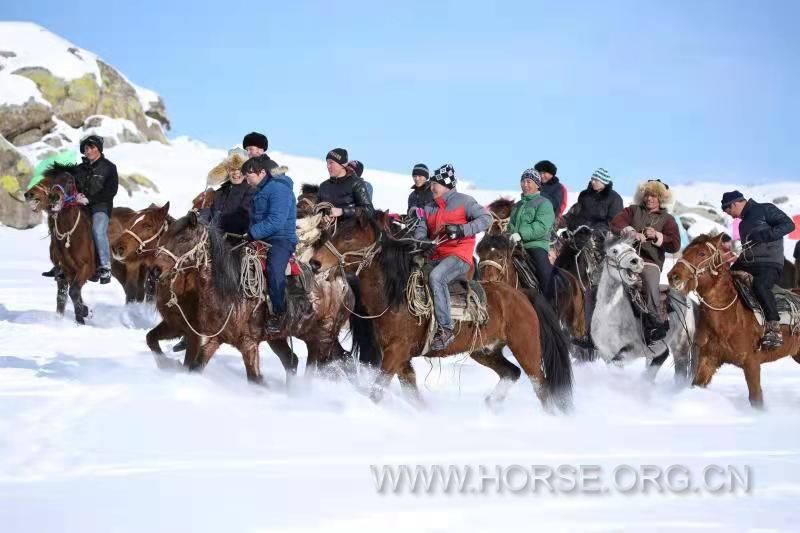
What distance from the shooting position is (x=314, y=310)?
30.8 ft

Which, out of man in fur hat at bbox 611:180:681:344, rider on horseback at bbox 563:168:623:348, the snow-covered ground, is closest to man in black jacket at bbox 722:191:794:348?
the snow-covered ground

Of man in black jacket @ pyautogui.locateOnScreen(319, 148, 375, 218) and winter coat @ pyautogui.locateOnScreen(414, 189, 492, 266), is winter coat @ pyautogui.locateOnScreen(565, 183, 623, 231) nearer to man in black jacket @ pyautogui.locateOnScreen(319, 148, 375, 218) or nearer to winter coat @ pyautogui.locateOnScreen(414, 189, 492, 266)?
man in black jacket @ pyautogui.locateOnScreen(319, 148, 375, 218)

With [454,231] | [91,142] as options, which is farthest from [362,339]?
[91,142]

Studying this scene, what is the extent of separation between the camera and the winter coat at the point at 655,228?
1088cm

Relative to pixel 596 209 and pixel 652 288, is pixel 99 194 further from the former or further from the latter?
pixel 652 288

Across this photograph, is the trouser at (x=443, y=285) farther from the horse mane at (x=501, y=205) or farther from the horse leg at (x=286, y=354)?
the horse mane at (x=501, y=205)

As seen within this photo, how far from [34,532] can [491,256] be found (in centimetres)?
721

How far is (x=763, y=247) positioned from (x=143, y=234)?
6497mm

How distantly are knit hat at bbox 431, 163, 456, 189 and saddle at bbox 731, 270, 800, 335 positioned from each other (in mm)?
3445

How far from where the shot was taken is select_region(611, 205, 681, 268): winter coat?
428 inches

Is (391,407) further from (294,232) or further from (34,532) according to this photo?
(34,532)

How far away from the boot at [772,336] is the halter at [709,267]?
0.45m

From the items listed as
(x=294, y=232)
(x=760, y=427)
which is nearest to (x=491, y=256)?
(x=294, y=232)

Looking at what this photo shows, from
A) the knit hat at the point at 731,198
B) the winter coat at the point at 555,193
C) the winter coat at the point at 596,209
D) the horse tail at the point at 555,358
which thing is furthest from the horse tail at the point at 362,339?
the winter coat at the point at 555,193
